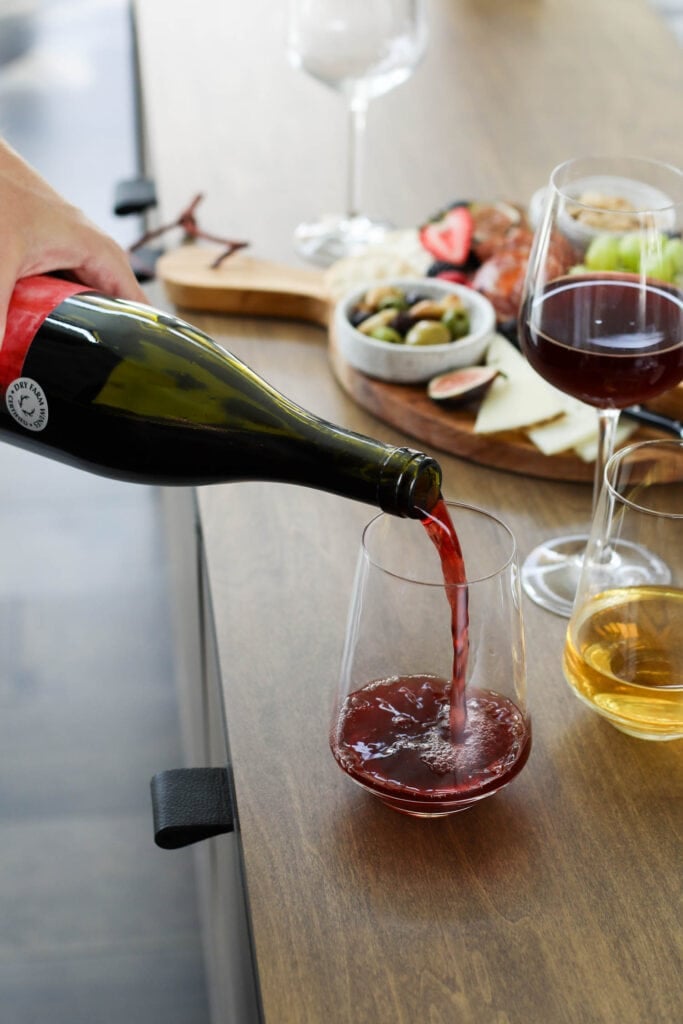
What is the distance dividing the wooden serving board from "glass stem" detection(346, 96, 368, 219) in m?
0.17

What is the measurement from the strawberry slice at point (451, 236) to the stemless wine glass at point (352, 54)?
122 mm

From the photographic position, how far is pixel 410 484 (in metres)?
0.75

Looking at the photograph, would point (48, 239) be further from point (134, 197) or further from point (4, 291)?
point (134, 197)

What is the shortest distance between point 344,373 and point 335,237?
14.1 inches

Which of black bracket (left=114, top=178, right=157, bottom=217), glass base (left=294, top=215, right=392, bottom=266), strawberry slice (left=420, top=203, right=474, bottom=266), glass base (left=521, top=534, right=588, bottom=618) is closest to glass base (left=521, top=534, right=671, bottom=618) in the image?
glass base (left=521, top=534, right=588, bottom=618)

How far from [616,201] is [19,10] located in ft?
12.1

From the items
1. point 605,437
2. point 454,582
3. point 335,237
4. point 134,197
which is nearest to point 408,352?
point 605,437

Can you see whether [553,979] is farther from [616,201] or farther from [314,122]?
[314,122]

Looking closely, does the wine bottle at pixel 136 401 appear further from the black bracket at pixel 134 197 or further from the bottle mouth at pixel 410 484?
the black bracket at pixel 134 197

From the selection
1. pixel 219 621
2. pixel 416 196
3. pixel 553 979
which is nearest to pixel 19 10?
pixel 416 196

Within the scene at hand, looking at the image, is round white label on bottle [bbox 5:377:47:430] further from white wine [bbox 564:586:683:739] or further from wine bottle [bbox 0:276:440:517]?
white wine [bbox 564:586:683:739]

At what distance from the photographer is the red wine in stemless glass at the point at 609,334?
3.10ft

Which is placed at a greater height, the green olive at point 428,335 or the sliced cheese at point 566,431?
the green olive at point 428,335

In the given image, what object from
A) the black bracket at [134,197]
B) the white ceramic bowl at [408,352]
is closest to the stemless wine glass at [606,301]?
the white ceramic bowl at [408,352]
